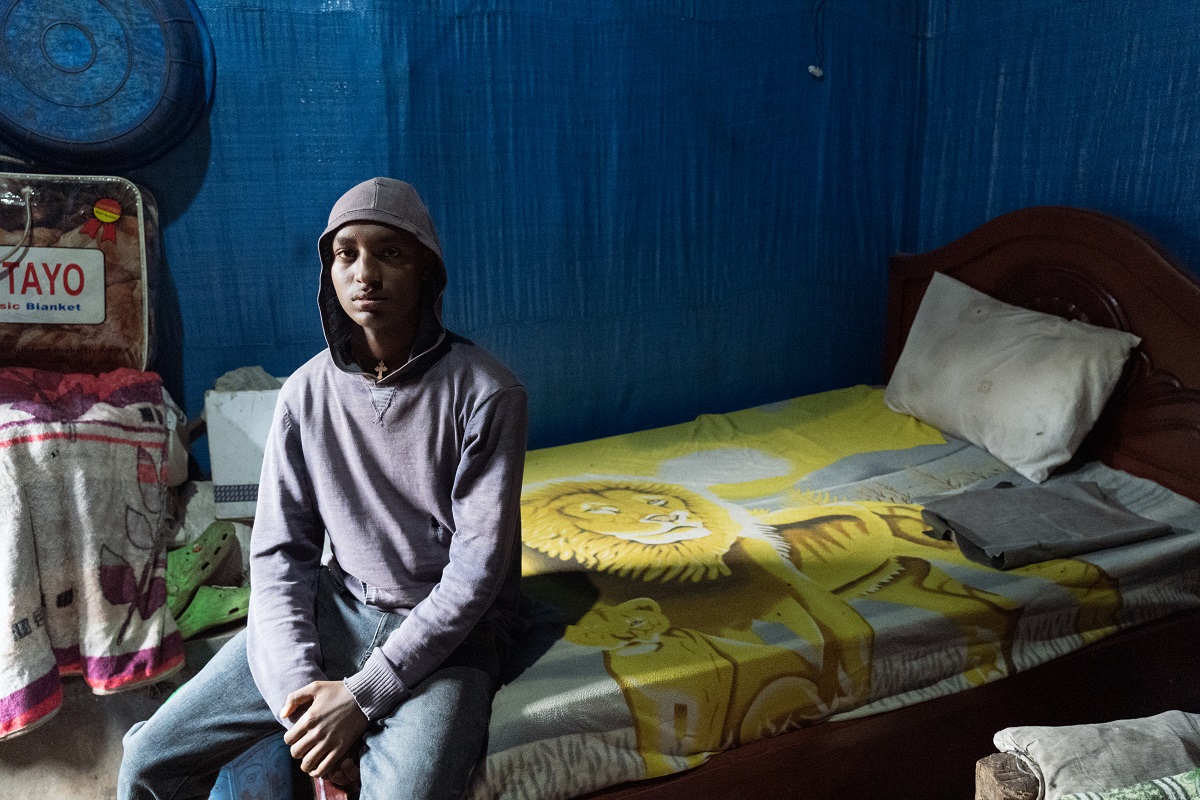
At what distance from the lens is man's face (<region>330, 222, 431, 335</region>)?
1.26 m

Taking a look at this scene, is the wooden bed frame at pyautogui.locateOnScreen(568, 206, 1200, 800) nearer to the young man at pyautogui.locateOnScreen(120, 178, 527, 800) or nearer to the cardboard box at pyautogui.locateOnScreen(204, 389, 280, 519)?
the young man at pyautogui.locateOnScreen(120, 178, 527, 800)

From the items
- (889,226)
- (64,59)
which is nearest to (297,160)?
(64,59)

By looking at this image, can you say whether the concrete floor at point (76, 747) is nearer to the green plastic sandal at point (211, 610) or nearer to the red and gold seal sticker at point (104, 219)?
the green plastic sandal at point (211, 610)

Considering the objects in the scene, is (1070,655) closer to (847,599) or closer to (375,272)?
(847,599)

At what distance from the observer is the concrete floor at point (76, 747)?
1648 mm

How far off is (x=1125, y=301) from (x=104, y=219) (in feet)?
7.99

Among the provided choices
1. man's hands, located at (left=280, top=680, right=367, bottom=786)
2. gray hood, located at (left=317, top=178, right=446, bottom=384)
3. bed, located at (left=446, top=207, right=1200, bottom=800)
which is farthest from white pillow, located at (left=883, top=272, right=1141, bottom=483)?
man's hands, located at (left=280, top=680, right=367, bottom=786)

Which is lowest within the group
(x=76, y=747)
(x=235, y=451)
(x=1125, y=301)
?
(x=76, y=747)

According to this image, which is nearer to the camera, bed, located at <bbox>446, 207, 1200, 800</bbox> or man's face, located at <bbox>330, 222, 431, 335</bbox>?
man's face, located at <bbox>330, 222, 431, 335</bbox>

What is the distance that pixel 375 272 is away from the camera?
1.27m

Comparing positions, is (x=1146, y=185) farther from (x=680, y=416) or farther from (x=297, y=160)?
(x=297, y=160)

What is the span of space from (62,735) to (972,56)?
2.97 metres

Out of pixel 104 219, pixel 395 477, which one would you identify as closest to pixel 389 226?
pixel 395 477

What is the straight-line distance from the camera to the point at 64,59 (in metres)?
1.88
